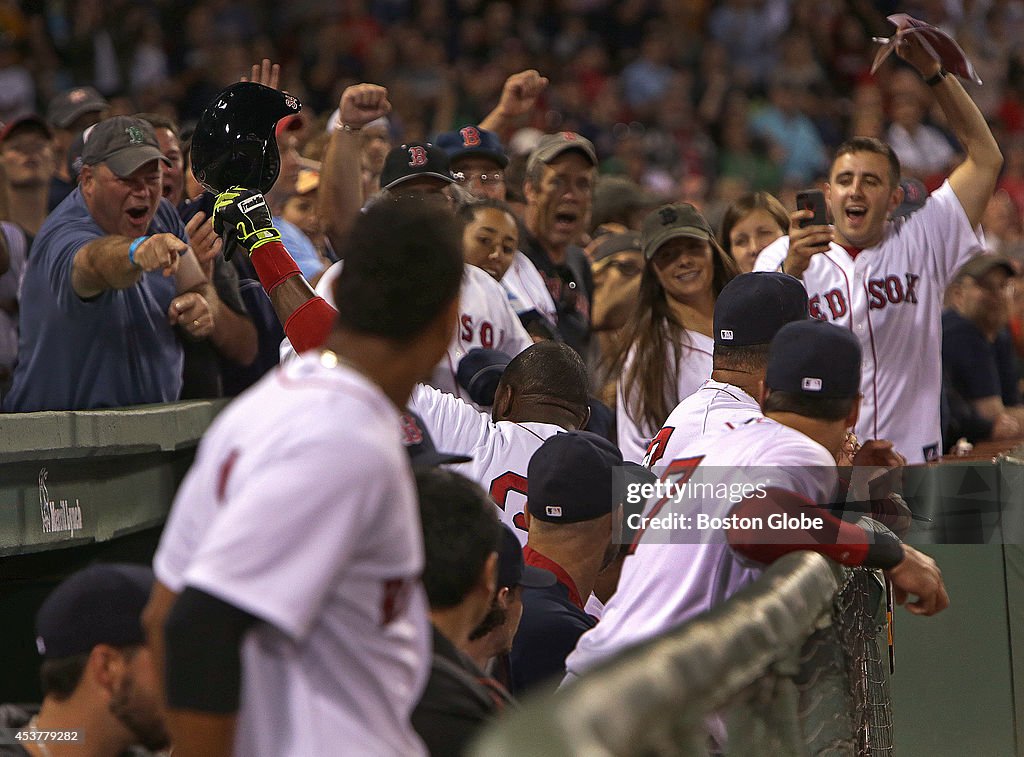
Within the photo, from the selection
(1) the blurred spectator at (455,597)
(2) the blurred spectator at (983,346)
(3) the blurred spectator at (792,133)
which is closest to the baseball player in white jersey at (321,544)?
(1) the blurred spectator at (455,597)

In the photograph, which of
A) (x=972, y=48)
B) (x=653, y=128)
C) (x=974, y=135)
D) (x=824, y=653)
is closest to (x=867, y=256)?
(x=974, y=135)

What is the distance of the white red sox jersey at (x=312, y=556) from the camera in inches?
65.3

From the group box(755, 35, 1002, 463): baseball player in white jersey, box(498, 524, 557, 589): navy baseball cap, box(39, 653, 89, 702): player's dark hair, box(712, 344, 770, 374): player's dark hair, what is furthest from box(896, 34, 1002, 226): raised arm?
box(39, 653, 89, 702): player's dark hair

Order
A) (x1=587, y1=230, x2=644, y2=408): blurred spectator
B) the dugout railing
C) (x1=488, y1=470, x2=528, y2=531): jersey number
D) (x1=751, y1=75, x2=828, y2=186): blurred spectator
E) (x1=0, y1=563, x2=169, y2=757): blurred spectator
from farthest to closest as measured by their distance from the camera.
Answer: (x1=751, y1=75, x2=828, y2=186): blurred spectator
(x1=587, y1=230, x2=644, y2=408): blurred spectator
(x1=488, y1=470, x2=528, y2=531): jersey number
(x1=0, y1=563, x2=169, y2=757): blurred spectator
the dugout railing

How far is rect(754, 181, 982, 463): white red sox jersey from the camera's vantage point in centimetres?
531

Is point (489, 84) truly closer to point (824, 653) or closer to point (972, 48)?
point (972, 48)

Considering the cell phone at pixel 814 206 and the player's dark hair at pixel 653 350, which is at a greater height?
the cell phone at pixel 814 206

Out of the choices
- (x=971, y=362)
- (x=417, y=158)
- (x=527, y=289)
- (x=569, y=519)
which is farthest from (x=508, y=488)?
(x=971, y=362)

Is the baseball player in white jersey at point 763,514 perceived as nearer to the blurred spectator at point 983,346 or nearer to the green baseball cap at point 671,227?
the green baseball cap at point 671,227

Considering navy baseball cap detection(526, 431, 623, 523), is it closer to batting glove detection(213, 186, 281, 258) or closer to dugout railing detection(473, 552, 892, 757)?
dugout railing detection(473, 552, 892, 757)

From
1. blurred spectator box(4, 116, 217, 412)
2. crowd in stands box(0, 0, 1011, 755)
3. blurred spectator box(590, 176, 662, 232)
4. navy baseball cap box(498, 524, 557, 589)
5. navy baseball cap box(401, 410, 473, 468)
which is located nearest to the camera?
crowd in stands box(0, 0, 1011, 755)

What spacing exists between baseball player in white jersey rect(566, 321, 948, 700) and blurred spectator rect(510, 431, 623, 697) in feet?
1.13

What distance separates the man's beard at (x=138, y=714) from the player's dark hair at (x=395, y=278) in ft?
2.99

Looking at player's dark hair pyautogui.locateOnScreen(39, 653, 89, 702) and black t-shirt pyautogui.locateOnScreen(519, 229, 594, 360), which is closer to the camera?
player's dark hair pyautogui.locateOnScreen(39, 653, 89, 702)
